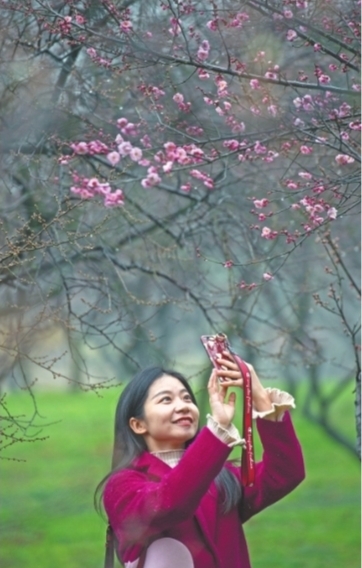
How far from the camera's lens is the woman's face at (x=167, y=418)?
84.3 inches

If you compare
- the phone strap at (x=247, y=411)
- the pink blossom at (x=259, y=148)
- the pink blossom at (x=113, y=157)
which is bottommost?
the phone strap at (x=247, y=411)

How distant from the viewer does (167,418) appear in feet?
7.03

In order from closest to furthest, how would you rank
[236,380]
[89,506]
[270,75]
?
[236,380] < [270,75] < [89,506]

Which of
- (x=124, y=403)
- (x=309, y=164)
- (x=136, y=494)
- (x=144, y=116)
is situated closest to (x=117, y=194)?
(x=144, y=116)

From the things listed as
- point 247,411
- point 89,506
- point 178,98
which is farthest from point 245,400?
point 89,506

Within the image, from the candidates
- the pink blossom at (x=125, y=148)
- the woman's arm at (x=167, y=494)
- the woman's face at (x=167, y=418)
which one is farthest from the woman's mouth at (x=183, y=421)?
the pink blossom at (x=125, y=148)

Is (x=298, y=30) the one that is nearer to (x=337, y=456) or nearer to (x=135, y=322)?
(x=135, y=322)

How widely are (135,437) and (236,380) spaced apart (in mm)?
260

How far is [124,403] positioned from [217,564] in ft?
1.20

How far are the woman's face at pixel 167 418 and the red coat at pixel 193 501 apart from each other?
0.13 ft

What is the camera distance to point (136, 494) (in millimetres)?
2037

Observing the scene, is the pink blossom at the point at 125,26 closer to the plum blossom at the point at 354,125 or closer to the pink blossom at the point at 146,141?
the pink blossom at the point at 146,141

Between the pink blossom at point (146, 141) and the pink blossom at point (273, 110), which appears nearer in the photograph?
the pink blossom at point (273, 110)

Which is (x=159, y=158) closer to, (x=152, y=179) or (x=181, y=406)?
(x=152, y=179)
